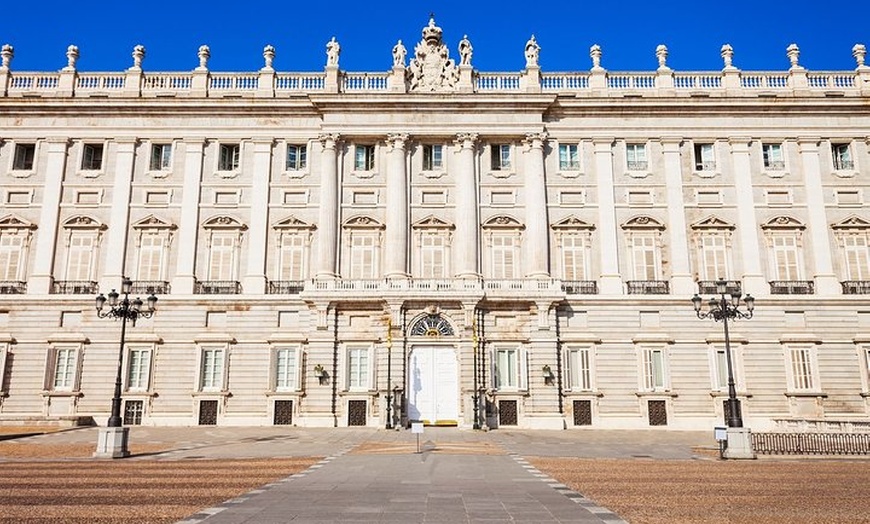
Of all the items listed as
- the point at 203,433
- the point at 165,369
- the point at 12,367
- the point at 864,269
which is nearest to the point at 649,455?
the point at 203,433

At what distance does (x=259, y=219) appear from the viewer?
35250 mm

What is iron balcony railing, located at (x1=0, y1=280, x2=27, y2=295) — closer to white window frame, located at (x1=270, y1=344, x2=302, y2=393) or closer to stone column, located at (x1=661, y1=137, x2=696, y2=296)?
white window frame, located at (x1=270, y1=344, x2=302, y2=393)

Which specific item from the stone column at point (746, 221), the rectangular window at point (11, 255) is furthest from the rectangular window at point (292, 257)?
the stone column at point (746, 221)

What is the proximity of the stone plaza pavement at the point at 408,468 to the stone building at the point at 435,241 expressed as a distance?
3.07 m

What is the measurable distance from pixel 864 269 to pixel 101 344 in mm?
39125

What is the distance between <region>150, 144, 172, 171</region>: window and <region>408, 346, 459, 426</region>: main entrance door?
17.0 m

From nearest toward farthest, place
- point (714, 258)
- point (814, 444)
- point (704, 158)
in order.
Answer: point (814, 444) < point (714, 258) < point (704, 158)

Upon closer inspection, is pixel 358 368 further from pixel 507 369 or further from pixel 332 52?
pixel 332 52

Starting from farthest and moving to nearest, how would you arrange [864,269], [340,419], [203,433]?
[864,269] < [340,419] < [203,433]

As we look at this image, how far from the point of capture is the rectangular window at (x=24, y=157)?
1431 inches

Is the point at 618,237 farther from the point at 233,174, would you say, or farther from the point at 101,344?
the point at 101,344

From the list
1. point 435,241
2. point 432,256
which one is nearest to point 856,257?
point 435,241

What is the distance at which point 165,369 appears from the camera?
110 feet

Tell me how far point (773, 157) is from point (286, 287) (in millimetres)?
26967
